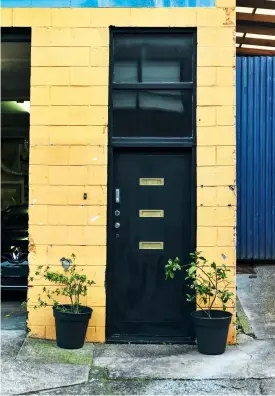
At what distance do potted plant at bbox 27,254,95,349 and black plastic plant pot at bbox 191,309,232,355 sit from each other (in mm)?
1161

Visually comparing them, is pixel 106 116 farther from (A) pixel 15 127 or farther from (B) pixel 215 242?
(A) pixel 15 127

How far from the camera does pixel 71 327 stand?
558 cm

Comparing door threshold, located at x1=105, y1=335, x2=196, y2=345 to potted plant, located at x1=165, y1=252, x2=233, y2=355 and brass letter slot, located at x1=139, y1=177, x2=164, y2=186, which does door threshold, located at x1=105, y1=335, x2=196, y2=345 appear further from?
brass letter slot, located at x1=139, y1=177, x2=164, y2=186

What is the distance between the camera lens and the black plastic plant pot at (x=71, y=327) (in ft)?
18.2

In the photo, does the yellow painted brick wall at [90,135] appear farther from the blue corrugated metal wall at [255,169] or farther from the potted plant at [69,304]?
the blue corrugated metal wall at [255,169]

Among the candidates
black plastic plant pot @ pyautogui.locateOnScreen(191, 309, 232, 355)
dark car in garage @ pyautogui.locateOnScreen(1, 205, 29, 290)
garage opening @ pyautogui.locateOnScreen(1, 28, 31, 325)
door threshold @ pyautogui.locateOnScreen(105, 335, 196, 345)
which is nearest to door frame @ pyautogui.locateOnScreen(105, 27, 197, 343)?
door threshold @ pyautogui.locateOnScreen(105, 335, 196, 345)

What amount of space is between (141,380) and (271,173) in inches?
202

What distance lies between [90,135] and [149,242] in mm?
1378

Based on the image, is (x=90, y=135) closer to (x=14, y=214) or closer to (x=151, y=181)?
(x=151, y=181)

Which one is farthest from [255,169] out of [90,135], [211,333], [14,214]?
[211,333]

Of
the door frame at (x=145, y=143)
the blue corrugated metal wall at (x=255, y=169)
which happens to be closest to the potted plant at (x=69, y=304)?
the door frame at (x=145, y=143)

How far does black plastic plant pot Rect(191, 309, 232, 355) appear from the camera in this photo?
5391 mm

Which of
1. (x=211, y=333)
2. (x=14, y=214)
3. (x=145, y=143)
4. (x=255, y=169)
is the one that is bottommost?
(x=211, y=333)

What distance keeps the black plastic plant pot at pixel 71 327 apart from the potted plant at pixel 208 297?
0.99 m
